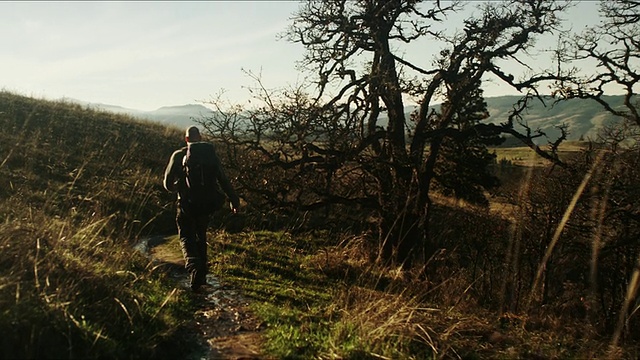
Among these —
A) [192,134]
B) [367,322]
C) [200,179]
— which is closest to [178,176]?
[200,179]

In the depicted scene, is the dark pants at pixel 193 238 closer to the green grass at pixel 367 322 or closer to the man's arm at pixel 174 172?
the man's arm at pixel 174 172

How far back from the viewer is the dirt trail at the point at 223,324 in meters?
4.44

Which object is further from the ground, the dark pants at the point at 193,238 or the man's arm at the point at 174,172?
the man's arm at the point at 174,172

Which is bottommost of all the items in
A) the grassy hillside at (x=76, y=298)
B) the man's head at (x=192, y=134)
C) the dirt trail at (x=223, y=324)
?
the dirt trail at (x=223, y=324)

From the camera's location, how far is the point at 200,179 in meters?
6.58

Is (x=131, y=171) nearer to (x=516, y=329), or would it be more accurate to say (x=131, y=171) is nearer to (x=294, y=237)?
(x=294, y=237)

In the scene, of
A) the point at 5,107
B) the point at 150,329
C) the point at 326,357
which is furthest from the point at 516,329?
the point at 5,107

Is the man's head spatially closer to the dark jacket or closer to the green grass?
the dark jacket

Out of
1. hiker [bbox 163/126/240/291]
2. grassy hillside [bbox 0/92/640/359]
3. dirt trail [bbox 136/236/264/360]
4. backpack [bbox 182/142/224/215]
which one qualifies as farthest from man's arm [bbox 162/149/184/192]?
dirt trail [bbox 136/236/264/360]

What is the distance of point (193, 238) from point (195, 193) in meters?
0.70

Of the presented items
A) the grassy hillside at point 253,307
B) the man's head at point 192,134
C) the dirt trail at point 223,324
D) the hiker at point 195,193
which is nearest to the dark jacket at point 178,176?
the hiker at point 195,193

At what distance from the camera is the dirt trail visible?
4441 millimetres

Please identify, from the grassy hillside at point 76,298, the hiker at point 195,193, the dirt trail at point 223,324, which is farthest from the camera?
the hiker at point 195,193

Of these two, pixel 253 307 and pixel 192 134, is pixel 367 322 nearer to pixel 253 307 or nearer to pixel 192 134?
pixel 253 307
